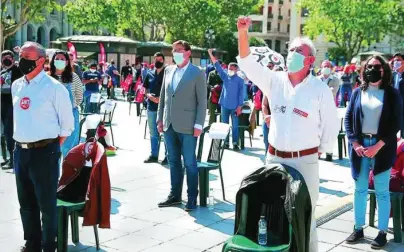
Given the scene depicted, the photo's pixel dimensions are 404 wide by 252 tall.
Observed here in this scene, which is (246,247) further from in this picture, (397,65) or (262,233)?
(397,65)

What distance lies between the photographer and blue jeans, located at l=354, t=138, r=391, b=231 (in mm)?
6383

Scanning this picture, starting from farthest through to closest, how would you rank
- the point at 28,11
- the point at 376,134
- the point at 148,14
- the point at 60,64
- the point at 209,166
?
the point at 148,14 < the point at 28,11 < the point at 60,64 < the point at 209,166 < the point at 376,134

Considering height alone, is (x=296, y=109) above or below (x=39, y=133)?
above

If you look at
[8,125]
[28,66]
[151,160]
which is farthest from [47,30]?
[28,66]

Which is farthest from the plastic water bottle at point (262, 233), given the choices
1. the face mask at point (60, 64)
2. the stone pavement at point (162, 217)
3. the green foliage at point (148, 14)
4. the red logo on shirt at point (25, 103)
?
the green foliage at point (148, 14)

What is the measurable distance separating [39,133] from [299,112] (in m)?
2.27

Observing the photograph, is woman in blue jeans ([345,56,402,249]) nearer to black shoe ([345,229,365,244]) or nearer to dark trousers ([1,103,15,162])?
black shoe ([345,229,365,244])

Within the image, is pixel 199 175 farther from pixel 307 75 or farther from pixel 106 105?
pixel 106 105

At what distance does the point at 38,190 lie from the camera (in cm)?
552

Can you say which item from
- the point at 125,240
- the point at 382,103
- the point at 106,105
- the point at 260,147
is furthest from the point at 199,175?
the point at 260,147

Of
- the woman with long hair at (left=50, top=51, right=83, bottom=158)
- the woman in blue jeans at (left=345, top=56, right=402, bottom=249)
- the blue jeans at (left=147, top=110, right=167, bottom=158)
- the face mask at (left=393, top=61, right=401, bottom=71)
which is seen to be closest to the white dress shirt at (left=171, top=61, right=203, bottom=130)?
the woman with long hair at (left=50, top=51, right=83, bottom=158)

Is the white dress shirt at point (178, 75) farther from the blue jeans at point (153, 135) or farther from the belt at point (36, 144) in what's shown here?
the blue jeans at point (153, 135)

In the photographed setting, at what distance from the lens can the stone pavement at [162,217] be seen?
6301 mm

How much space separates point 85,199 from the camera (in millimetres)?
5965
